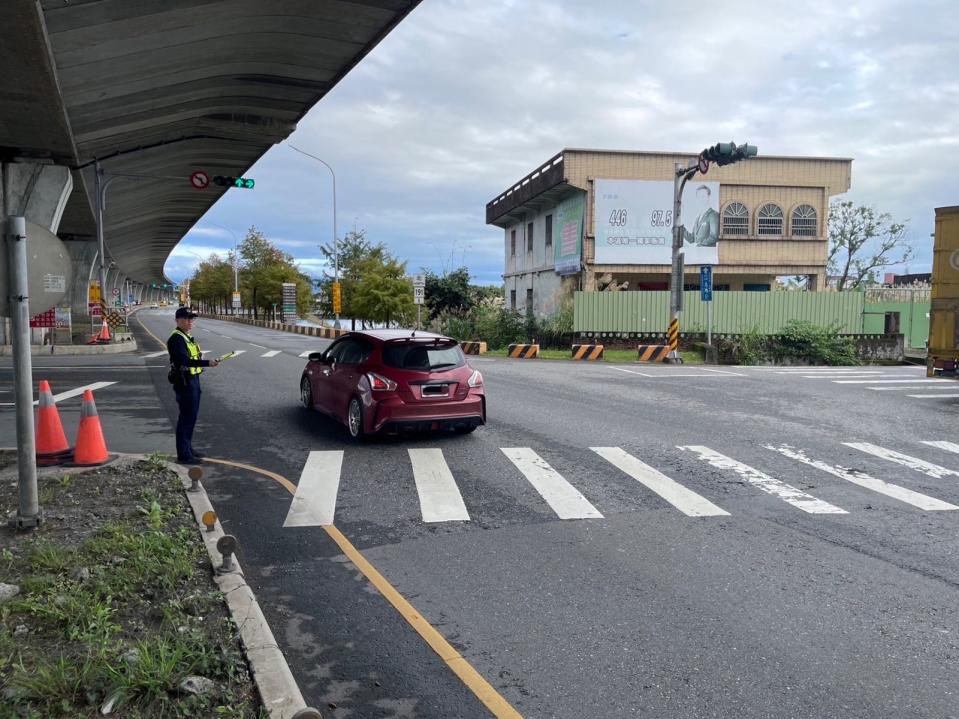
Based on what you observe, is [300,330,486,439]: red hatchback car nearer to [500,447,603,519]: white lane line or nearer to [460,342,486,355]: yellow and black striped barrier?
[500,447,603,519]: white lane line

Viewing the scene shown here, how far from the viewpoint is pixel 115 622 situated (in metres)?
4.07

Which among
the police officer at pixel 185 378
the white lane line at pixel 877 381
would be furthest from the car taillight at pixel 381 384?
the white lane line at pixel 877 381

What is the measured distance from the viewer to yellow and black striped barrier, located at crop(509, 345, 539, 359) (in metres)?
25.1

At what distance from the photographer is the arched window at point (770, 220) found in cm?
3431

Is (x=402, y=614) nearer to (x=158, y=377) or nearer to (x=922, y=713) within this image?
(x=922, y=713)

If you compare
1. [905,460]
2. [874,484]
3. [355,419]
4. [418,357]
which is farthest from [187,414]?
[905,460]

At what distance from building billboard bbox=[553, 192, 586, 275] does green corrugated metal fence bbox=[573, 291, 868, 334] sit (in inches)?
224

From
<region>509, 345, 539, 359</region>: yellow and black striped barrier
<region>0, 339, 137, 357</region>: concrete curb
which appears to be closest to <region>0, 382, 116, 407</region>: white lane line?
<region>0, 339, 137, 357</region>: concrete curb

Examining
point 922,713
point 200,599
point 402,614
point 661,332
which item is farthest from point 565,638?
point 661,332

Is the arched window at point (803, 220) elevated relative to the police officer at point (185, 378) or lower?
elevated

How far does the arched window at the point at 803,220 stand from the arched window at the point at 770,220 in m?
0.61

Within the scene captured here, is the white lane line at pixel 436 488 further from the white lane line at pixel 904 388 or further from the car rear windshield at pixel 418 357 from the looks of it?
the white lane line at pixel 904 388

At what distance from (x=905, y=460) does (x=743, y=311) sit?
1983 cm

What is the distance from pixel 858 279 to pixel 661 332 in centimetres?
3384
